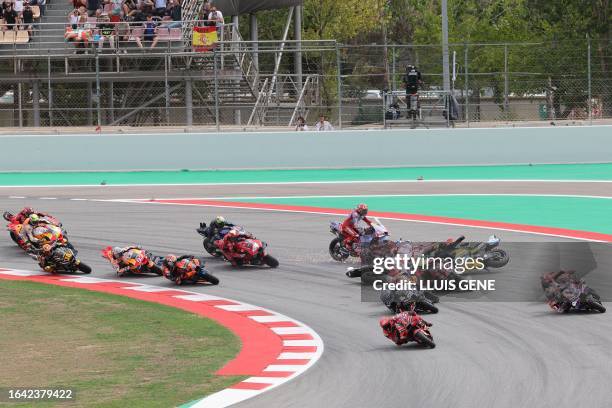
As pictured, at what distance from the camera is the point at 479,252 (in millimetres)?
13836

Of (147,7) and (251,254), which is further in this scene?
(147,7)

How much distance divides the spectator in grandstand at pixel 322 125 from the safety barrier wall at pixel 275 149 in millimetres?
237

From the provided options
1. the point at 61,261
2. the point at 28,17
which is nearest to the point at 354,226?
the point at 61,261

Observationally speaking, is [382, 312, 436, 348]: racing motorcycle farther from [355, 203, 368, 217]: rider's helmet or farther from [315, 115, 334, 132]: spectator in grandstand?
[315, 115, 334, 132]: spectator in grandstand

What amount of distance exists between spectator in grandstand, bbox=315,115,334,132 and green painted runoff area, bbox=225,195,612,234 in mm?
5382

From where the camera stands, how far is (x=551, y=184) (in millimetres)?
27062

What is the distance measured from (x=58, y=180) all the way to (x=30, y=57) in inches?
223

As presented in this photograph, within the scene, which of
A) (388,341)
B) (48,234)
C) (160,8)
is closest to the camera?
(388,341)

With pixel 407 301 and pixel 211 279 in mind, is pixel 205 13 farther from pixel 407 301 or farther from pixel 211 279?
pixel 407 301

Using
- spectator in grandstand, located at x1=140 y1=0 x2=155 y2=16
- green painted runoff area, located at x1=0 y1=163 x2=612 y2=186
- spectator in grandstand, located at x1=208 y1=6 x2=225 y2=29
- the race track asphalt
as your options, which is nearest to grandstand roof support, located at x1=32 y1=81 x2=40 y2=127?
green painted runoff area, located at x1=0 y1=163 x2=612 y2=186

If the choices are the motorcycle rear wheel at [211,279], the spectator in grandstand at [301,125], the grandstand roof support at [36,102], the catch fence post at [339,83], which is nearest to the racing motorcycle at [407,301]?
the motorcycle rear wheel at [211,279]

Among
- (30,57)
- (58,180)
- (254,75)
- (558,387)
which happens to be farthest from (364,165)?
(558,387)

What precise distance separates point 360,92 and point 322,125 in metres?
1.29

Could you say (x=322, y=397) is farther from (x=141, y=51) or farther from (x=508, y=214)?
(x=141, y=51)
